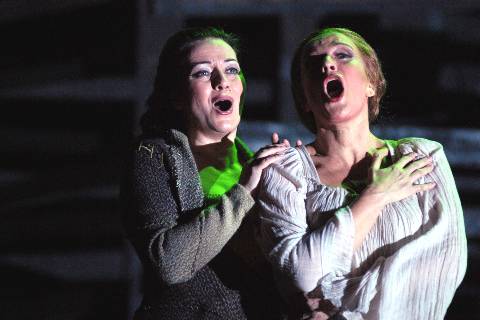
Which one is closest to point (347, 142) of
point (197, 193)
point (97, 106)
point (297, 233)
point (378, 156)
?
point (378, 156)

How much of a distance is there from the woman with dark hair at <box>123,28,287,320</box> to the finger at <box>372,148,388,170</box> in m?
0.23

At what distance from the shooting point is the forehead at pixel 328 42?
6.78 ft

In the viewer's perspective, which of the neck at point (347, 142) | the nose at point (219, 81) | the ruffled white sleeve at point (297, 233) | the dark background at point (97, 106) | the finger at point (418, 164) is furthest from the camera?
the dark background at point (97, 106)

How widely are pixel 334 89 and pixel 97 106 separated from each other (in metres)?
2.82

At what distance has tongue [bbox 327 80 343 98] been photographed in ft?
6.63

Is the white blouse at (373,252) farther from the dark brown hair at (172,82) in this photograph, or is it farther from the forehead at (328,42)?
the dark brown hair at (172,82)

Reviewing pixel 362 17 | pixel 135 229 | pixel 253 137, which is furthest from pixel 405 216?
pixel 362 17

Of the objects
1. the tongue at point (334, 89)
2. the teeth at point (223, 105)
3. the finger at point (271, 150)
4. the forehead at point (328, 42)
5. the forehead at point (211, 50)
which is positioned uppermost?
the forehead at point (328, 42)

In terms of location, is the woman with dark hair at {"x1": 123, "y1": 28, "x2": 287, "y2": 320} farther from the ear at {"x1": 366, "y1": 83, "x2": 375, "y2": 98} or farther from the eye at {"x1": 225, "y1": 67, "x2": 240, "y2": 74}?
the ear at {"x1": 366, "y1": 83, "x2": 375, "y2": 98}

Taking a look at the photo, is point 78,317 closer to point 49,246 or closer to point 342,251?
point 49,246

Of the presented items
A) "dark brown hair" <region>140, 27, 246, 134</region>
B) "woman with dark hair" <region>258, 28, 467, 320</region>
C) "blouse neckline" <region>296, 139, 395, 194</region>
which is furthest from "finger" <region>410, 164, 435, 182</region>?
"dark brown hair" <region>140, 27, 246, 134</region>

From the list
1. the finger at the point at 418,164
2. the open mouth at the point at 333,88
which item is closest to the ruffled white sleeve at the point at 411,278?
the finger at the point at 418,164

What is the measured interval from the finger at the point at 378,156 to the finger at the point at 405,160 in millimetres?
43

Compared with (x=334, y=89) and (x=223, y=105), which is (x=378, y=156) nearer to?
(x=334, y=89)
